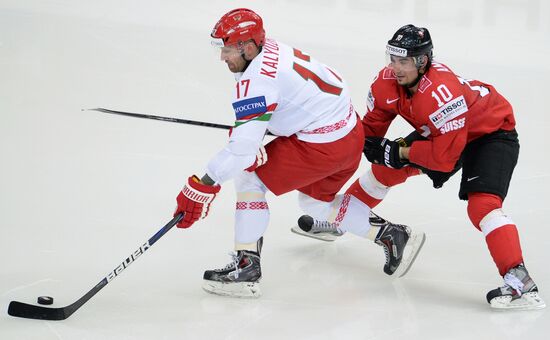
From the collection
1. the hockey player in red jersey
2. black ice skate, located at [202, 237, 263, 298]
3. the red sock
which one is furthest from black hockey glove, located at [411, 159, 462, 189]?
black ice skate, located at [202, 237, 263, 298]

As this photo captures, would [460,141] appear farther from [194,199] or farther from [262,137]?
[194,199]

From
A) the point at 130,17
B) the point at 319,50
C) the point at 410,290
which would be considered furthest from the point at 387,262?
the point at 130,17

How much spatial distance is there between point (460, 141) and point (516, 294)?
63 centimetres

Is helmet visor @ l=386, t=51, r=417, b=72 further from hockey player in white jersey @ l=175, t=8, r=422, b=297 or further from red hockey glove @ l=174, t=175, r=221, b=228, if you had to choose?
red hockey glove @ l=174, t=175, r=221, b=228

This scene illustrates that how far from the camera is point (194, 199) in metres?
3.34

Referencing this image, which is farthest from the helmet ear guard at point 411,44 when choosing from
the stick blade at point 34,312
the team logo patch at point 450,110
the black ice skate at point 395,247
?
the stick blade at point 34,312

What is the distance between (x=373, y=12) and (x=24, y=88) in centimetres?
320

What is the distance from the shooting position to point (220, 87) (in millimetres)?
6156

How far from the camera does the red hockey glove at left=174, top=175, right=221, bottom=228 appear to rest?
333 cm

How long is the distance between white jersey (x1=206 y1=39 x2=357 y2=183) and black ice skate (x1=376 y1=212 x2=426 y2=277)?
1.67 ft

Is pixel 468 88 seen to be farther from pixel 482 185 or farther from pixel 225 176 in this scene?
pixel 225 176

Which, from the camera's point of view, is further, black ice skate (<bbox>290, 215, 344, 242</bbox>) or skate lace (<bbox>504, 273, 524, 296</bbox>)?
black ice skate (<bbox>290, 215, 344, 242</bbox>)

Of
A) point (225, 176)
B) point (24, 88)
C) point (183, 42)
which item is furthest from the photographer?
point (183, 42)

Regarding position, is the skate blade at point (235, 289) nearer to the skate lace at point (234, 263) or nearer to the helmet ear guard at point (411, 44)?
the skate lace at point (234, 263)
